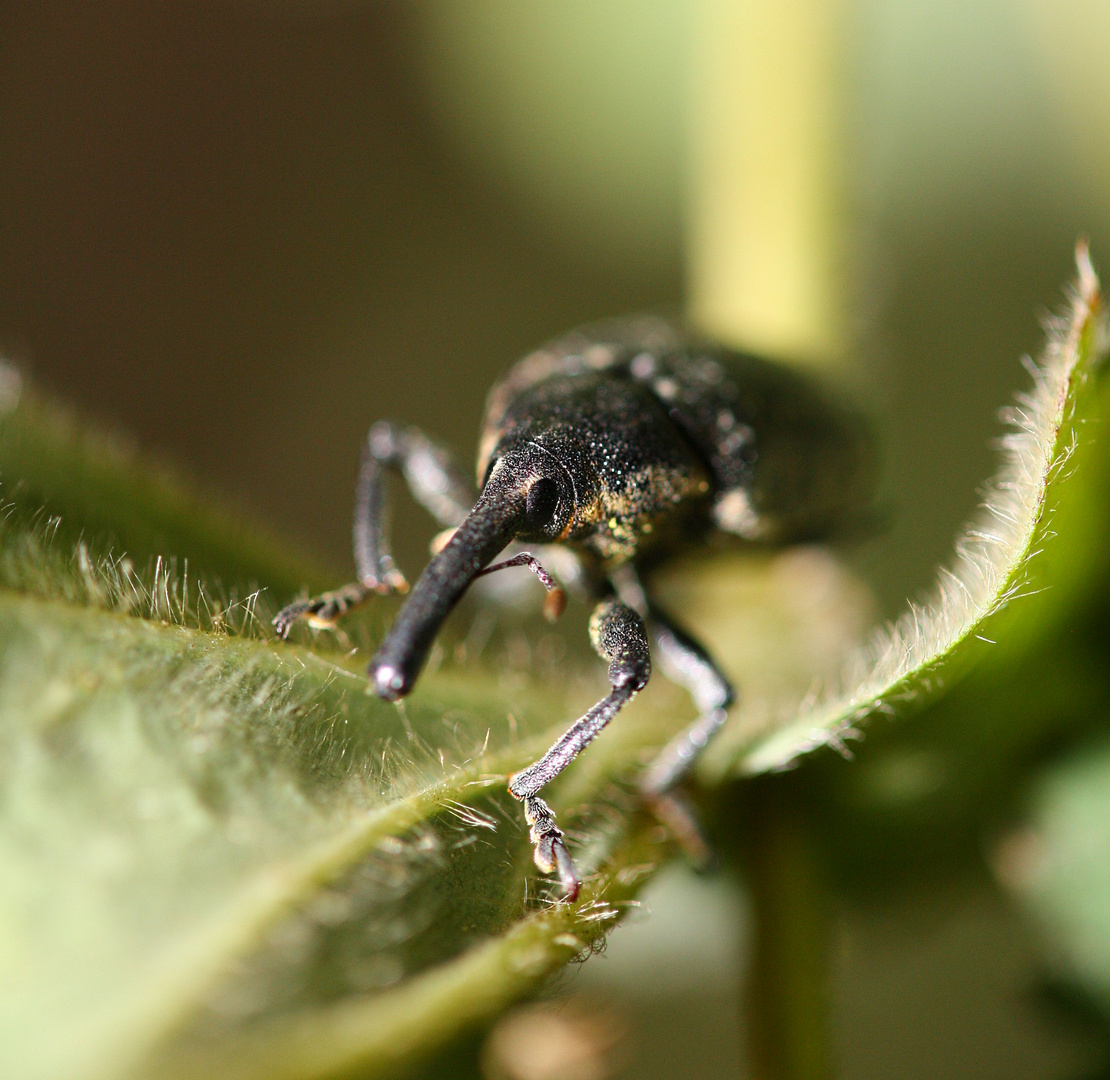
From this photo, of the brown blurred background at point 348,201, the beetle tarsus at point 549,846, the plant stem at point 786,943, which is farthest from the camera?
the brown blurred background at point 348,201

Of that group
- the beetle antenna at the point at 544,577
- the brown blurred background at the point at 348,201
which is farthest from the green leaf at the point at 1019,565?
the brown blurred background at the point at 348,201

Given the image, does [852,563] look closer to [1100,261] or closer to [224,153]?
[1100,261]

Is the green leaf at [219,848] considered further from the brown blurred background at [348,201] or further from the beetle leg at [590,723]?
the brown blurred background at [348,201]

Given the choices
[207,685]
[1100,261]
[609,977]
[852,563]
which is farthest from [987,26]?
[207,685]

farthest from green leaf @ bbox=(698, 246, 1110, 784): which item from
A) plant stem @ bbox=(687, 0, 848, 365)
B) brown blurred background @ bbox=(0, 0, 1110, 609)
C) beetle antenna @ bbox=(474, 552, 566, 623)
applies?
brown blurred background @ bbox=(0, 0, 1110, 609)

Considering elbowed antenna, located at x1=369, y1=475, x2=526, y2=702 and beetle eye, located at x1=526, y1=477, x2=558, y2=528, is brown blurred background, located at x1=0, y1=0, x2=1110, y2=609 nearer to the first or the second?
beetle eye, located at x1=526, y1=477, x2=558, y2=528

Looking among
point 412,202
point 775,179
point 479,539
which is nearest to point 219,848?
point 479,539
